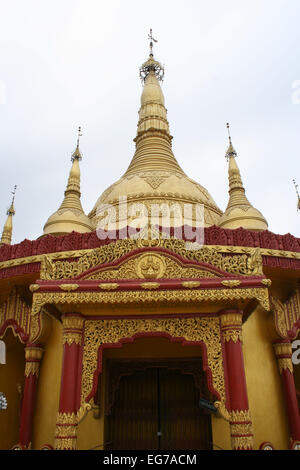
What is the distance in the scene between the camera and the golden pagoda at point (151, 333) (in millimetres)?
6320

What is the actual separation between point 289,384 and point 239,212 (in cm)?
648

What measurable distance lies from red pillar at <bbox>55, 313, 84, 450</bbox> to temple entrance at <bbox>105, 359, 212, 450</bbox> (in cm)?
306

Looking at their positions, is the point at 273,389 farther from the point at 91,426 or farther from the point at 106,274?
the point at 106,274

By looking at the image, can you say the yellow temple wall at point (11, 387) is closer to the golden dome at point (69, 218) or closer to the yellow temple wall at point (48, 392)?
the yellow temple wall at point (48, 392)

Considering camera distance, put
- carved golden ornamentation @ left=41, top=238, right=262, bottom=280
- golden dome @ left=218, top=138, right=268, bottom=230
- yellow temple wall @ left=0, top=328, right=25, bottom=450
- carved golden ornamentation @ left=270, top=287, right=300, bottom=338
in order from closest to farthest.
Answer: carved golden ornamentation @ left=41, top=238, right=262, bottom=280
carved golden ornamentation @ left=270, top=287, right=300, bottom=338
yellow temple wall @ left=0, top=328, right=25, bottom=450
golden dome @ left=218, top=138, right=268, bottom=230

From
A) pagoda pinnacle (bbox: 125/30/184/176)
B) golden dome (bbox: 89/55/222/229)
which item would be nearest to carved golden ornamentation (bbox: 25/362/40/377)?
golden dome (bbox: 89/55/222/229)

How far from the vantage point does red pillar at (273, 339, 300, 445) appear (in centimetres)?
836

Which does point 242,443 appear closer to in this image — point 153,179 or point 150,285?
point 150,285

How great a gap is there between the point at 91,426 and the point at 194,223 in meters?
8.27

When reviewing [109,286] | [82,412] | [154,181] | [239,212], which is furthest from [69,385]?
[154,181]

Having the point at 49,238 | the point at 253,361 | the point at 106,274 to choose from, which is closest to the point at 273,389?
the point at 253,361

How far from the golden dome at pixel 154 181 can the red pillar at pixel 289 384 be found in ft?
20.3

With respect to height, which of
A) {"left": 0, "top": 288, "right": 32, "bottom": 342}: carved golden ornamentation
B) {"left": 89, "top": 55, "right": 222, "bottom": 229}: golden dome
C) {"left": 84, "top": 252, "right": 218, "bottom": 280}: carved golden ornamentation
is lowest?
{"left": 84, "top": 252, "right": 218, "bottom": 280}: carved golden ornamentation

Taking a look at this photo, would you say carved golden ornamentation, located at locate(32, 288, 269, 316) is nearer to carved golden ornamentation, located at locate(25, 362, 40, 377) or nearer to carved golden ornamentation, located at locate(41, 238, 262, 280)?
carved golden ornamentation, located at locate(41, 238, 262, 280)
